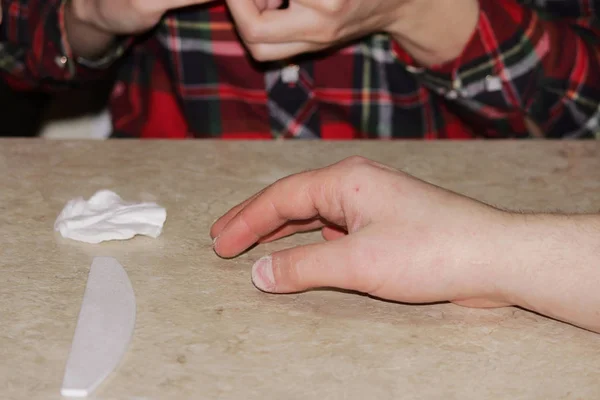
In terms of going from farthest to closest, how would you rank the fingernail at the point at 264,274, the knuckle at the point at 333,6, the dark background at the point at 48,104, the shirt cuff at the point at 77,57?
the dark background at the point at 48,104 → the shirt cuff at the point at 77,57 → the knuckle at the point at 333,6 → the fingernail at the point at 264,274

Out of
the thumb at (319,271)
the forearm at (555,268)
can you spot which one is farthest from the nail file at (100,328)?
the forearm at (555,268)

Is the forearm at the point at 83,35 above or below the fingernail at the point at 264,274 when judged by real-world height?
below

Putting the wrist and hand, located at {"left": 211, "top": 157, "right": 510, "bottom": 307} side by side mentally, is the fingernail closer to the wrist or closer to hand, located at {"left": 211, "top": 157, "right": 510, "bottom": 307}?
hand, located at {"left": 211, "top": 157, "right": 510, "bottom": 307}

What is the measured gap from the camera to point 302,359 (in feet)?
2.01

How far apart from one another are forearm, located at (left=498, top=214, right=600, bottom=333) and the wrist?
1.35ft

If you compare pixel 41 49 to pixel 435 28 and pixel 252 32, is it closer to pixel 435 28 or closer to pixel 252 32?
pixel 252 32

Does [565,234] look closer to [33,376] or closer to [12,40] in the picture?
[33,376]

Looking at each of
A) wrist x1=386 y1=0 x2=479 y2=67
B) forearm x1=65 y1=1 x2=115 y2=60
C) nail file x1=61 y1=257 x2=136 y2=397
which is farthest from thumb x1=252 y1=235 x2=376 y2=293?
forearm x1=65 y1=1 x2=115 y2=60

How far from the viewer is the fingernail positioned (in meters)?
0.69

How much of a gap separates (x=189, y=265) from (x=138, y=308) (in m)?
0.08

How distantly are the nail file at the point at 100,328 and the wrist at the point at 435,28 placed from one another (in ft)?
1.73

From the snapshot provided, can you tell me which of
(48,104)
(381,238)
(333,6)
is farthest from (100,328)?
(48,104)

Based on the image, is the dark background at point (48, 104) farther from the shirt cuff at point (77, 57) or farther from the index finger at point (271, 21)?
the index finger at point (271, 21)

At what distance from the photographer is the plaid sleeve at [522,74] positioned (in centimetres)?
110
